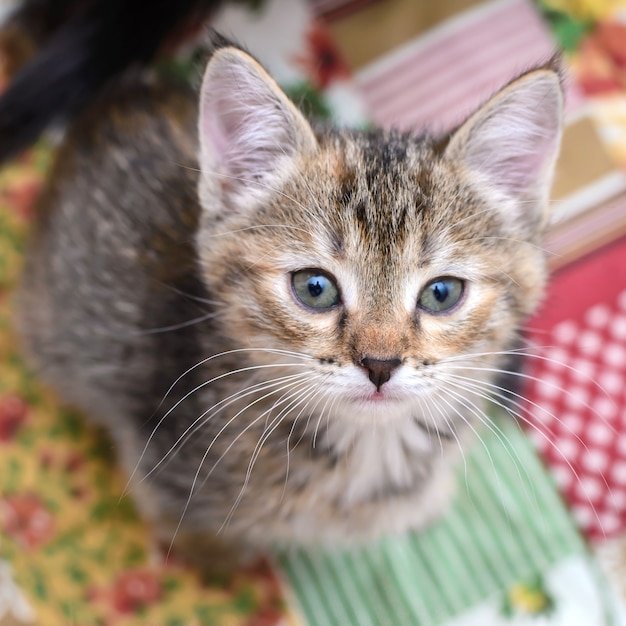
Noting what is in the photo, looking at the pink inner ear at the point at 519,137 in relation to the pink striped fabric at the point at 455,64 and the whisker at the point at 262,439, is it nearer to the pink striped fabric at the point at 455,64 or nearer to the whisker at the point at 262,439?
the whisker at the point at 262,439

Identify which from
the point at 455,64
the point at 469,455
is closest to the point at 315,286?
the point at 469,455

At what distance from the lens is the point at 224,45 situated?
0.94m

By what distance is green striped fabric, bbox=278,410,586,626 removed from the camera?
1.44 meters

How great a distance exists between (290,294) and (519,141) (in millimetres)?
372

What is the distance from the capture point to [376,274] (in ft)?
3.09

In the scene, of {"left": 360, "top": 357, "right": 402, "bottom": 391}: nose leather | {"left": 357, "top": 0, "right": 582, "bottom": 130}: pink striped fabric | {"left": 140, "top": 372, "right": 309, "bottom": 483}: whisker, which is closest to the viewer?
{"left": 360, "top": 357, "right": 402, "bottom": 391}: nose leather

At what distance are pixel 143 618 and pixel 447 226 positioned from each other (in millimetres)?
963

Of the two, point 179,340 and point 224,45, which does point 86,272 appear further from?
point 224,45

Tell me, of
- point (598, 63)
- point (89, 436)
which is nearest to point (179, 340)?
point (89, 436)

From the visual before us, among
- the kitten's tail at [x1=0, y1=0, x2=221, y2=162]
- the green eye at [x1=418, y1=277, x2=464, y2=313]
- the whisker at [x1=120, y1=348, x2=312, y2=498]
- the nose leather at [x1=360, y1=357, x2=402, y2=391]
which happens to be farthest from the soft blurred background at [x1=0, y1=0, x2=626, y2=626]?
the nose leather at [x1=360, y1=357, x2=402, y2=391]

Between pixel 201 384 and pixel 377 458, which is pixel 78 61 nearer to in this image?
pixel 201 384

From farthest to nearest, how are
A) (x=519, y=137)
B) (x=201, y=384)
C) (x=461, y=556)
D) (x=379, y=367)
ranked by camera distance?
(x=461, y=556), (x=201, y=384), (x=519, y=137), (x=379, y=367)

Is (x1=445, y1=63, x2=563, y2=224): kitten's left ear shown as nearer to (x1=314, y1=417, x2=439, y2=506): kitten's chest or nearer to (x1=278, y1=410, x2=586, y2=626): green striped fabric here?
(x1=314, y1=417, x2=439, y2=506): kitten's chest

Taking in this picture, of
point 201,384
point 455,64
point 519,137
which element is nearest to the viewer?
point 519,137
